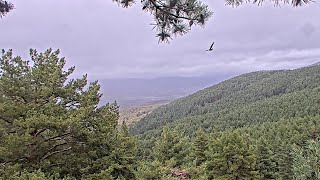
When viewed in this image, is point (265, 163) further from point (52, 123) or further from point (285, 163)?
point (52, 123)

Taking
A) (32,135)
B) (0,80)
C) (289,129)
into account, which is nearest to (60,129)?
(32,135)


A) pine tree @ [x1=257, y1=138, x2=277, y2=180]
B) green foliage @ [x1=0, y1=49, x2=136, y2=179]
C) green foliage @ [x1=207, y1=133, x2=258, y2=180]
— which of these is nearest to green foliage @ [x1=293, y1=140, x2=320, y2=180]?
green foliage @ [x1=0, y1=49, x2=136, y2=179]

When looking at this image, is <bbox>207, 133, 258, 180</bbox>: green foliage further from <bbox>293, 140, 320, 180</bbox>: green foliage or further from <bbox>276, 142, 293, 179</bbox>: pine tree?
<bbox>293, 140, 320, 180</bbox>: green foliage

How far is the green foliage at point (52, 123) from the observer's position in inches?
541

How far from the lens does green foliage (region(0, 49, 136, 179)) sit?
13742mm

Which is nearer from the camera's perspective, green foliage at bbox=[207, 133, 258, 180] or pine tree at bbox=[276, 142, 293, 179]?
green foliage at bbox=[207, 133, 258, 180]

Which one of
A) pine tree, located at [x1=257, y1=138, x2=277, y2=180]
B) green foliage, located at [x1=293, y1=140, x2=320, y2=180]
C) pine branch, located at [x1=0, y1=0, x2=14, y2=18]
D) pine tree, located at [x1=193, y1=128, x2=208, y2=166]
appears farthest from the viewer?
pine tree, located at [x1=257, y1=138, x2=277, y2=180]

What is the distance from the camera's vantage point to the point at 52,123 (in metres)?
13.7

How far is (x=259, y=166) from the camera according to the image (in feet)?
128

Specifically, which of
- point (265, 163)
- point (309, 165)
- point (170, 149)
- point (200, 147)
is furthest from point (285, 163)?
point (309, 165)

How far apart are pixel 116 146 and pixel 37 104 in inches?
168

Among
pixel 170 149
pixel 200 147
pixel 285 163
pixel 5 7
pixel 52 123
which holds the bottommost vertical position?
pixel 285 163

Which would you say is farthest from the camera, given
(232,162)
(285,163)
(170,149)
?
(285,163)

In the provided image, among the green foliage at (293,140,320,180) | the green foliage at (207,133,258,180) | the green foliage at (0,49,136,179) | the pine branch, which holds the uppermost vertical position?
the pine branch
